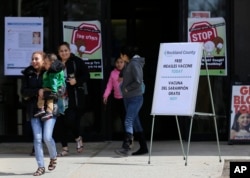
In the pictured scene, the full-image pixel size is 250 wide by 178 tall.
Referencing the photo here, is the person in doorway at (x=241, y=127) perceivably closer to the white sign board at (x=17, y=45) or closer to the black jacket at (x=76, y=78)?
the black jacket at (x=76, y=78)

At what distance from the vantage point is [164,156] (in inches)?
365

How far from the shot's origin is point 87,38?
10773 mm

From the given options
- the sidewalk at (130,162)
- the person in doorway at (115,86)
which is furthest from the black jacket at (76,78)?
the sidewalk at (130,162)

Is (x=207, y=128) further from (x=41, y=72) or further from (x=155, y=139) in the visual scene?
(x=41, y=72)

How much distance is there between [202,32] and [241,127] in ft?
6.22

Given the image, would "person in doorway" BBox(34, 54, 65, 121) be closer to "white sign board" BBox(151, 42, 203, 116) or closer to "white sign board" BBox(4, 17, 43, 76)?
"white sign board" BBox(151, 42, 203, 116)

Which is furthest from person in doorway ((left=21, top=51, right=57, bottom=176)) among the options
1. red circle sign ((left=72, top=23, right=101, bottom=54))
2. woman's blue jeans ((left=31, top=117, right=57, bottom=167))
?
red circle sign ((left=72, top=23, right=101, bottom=54))

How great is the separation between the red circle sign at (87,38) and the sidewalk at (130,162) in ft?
5.84

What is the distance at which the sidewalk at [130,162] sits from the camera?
314 inches

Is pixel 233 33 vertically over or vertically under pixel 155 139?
over

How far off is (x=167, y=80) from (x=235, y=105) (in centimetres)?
223

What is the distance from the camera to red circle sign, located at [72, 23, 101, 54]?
35.3 ft

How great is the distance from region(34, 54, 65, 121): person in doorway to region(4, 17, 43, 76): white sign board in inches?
115

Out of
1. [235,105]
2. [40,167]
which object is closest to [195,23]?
[235,105]
